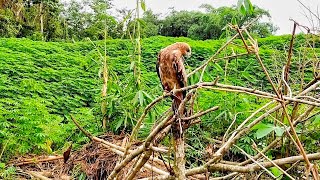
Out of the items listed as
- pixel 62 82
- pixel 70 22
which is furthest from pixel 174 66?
pixel 70 22

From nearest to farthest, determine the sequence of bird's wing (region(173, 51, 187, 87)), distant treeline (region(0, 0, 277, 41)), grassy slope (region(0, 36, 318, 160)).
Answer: bird's wing (region(173, 51, 187, 87)) → grassy slope (region(0, 36, 318, 160)) → distant treeline (region(0, 0, 277, 41))

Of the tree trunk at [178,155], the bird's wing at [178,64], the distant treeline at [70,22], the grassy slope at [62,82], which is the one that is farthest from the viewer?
the distant treeline at [70,22]

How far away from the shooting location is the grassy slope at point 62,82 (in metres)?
3.08

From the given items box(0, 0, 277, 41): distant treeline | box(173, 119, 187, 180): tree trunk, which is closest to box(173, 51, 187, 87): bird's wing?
box(173, 119, 187, 180): tree trunk

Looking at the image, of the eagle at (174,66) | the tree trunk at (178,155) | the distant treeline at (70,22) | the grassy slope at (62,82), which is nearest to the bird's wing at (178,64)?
the eagle at (174,66)

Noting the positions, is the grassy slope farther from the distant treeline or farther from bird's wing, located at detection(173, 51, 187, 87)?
the distant treeline

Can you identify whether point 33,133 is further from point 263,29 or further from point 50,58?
point 263,29

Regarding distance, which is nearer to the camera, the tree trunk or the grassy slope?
the tree trunk

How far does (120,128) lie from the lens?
9.23 feet

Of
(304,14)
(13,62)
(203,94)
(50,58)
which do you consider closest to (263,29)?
(50,58)

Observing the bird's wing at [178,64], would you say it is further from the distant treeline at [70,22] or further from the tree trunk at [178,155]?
the distant treeline at [70,22]

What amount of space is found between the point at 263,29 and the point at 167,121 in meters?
10.7

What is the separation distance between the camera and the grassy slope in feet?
10.1

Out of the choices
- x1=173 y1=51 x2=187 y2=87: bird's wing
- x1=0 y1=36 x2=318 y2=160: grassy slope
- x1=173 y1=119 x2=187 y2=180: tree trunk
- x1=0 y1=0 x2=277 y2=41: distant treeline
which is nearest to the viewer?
Result: x1=173 y1=119 x2=187 y2=180: tree trunk
